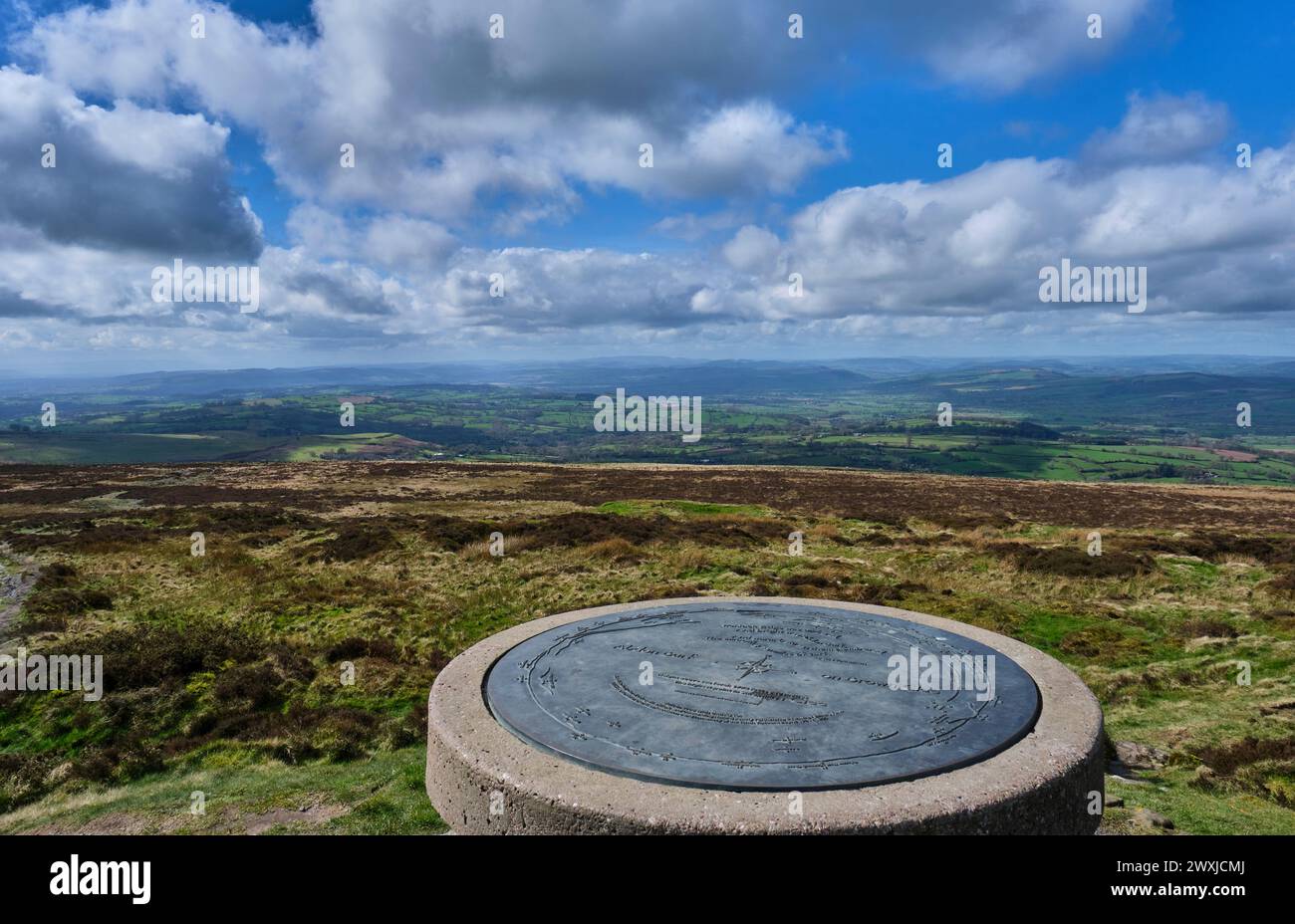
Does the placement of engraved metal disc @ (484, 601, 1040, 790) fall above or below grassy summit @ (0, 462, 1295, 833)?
above

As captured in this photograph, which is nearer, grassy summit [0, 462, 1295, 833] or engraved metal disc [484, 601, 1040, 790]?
engraved metal disc [484, 601, 1040, 790]

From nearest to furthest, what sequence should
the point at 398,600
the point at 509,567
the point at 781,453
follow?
1. the point at 398,600
2. the point at 509,567
3. the point at 781,453

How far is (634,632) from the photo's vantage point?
1100 centimetres

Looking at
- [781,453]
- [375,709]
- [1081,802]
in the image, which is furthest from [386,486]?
[781,453]

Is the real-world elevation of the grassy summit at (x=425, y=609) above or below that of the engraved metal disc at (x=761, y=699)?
below

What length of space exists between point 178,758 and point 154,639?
4.58 meters

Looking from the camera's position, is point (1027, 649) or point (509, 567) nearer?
point (1027, 649)

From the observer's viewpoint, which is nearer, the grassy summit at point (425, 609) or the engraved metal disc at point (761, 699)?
the engraved metal disc at point (761, 699)

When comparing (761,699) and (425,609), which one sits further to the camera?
(425,609)

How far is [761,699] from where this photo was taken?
8.39 metres

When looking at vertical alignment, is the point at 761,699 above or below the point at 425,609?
above

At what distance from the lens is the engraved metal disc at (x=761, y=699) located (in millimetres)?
6961

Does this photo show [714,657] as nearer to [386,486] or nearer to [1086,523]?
[1086,523]

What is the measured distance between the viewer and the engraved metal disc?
6961 mm
